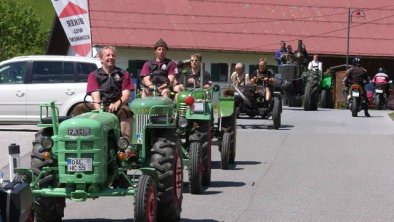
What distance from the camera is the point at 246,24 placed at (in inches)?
2032

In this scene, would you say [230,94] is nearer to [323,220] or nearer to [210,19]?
[323,220]

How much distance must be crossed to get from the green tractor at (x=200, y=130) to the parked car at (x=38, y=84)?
6592 millimetres

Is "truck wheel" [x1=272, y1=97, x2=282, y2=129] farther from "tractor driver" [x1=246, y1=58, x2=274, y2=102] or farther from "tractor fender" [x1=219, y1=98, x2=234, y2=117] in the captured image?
"tractor fender" [x1=219, y1=98, x2=234, y2=117]

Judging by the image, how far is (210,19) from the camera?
51.6 meters

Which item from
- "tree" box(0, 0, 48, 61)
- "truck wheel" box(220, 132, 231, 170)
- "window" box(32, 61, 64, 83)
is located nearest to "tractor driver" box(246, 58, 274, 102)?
"window" box(32, 61, 64, 83)

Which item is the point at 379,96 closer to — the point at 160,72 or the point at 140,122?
the point at 160,72

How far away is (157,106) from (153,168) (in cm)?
135

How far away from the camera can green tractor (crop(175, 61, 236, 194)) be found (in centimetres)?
1205

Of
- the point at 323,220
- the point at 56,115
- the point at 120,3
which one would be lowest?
the point at 323,220

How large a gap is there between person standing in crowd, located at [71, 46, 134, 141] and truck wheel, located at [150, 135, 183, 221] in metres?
0.61

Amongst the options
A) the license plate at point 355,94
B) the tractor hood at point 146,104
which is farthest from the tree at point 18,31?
the tractor hood at point 146,104

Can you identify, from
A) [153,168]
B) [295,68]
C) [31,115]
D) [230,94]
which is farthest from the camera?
[295,68]

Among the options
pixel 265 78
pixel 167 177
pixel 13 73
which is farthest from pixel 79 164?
→ pixel 265 78

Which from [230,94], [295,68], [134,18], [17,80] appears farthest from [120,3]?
[230,94]
